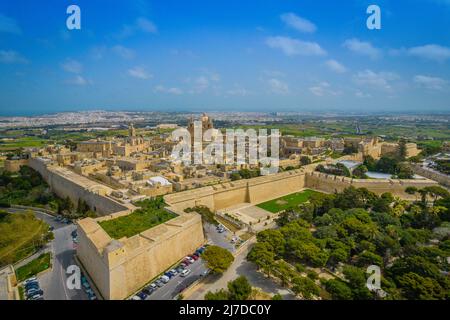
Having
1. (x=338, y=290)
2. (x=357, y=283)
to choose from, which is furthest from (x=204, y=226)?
(x=357, y=283)

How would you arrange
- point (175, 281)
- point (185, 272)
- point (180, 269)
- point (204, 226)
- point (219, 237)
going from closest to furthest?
1. point (175, 281)
2. point (185, 272)
3. point (180, 269)
4. point (219, 237)
5. point (204, 226)

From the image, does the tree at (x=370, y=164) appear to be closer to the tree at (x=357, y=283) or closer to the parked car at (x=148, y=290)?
the tree at (x=357, y=283)

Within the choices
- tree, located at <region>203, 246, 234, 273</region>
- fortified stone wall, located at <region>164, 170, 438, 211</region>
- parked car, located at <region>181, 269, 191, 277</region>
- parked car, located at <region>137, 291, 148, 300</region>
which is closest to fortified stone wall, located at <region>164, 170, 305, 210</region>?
fortified stone wall, located at <region>164, 170, 438, 211</region>

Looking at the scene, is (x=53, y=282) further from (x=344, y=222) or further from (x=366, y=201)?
(x=366, y=201)

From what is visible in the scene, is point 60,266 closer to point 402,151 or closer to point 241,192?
point 241,192

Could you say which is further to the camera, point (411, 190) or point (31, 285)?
point (411, 190)
